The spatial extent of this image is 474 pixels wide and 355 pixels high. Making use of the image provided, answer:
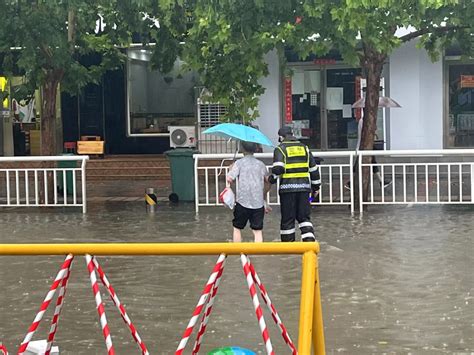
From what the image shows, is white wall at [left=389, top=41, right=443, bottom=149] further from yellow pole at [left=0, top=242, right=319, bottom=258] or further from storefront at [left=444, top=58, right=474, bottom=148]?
yellow pole at [left=0, top=242, right=319, bottom=258]

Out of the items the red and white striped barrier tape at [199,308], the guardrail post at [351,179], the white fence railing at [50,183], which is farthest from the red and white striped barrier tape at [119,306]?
the white fence railing at [50,183]

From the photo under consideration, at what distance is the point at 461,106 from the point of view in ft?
79.4

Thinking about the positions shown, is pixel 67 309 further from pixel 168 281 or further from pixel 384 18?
pixel 384 18

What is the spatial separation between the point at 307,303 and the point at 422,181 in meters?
13.5

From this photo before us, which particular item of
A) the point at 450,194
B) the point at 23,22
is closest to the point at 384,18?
the point at 450,194

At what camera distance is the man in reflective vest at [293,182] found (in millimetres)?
12205

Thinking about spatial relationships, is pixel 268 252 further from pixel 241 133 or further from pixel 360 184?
pixel 360 184

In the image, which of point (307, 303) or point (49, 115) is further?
point (49, 115)

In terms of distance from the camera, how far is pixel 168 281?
10.4m

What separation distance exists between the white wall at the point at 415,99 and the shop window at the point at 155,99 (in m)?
5.40

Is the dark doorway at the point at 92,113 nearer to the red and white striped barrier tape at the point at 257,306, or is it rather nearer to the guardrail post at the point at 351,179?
the guardrail post at the point at 351,179

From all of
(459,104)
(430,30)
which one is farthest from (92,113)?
(430,30)

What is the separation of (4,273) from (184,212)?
6.27m

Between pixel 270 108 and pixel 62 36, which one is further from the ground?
pixel 62 36
